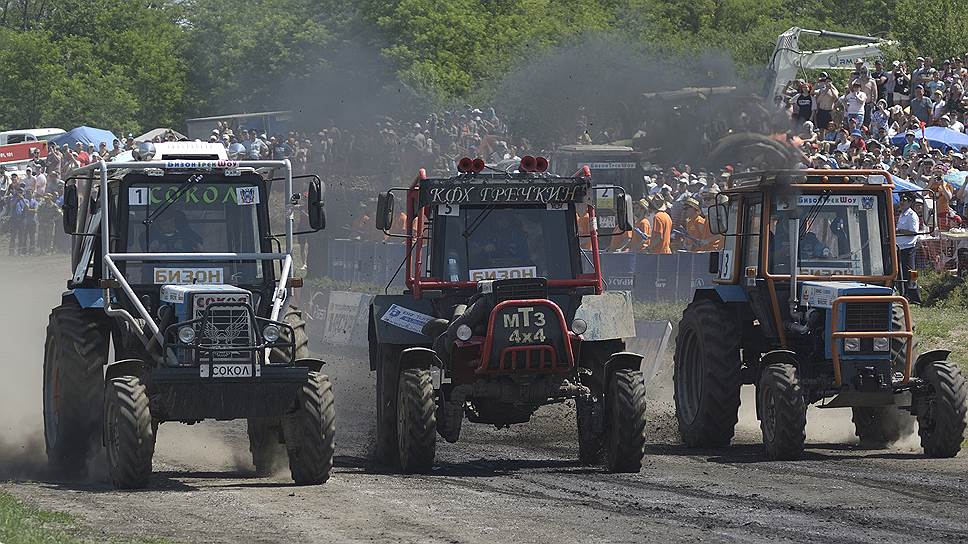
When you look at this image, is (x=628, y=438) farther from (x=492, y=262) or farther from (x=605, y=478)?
(x=492, y=262)

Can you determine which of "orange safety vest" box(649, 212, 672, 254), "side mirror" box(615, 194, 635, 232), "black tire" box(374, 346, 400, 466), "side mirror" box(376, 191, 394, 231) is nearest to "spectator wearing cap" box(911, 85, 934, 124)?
"orange safety vest" box(649, 212, 672, 254)

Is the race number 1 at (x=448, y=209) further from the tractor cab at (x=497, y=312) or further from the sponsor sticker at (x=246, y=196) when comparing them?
the sponsor sticker at (x=246, y=196)

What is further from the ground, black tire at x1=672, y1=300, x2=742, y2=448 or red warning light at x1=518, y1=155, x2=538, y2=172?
red warning light at x1=518, y1=155, x2=538, y2=172

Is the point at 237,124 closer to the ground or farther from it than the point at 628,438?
farther from it

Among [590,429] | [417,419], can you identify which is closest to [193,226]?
[417,419]

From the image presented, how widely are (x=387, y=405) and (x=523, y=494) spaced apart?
2.06 m

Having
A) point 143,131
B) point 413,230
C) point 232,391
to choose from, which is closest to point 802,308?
point 413,230

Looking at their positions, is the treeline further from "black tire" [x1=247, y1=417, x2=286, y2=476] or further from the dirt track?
"black tire" [x1=247, y1=417, x2=286, y2=476]

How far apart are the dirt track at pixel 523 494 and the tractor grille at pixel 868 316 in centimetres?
113

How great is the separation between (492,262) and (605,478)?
209 centimetres

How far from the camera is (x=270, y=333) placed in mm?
11945

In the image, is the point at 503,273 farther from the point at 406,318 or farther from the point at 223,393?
the point at 223,393

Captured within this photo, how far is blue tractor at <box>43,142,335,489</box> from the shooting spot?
1154cm

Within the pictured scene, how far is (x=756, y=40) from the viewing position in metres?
33.2
